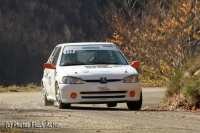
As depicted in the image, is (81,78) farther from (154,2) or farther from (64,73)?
(154,2)

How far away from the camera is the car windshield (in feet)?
59.9

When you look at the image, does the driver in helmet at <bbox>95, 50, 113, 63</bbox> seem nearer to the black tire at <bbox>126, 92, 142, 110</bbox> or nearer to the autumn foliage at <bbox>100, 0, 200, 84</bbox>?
the black tire at <bbox>126, 92, 142, 110</bbox>

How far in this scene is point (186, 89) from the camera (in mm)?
18172

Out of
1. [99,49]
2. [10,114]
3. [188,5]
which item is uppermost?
[188,5]

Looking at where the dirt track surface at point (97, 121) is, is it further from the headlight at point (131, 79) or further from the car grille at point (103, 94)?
the headlight at point (131, 79)

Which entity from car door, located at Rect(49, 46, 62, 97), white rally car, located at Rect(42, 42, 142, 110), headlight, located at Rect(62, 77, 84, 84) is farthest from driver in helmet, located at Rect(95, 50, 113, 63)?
headlight, located at Rect(62, 77, 84, 84)

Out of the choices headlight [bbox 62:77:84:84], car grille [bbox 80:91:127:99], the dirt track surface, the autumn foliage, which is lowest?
the dirt track surface

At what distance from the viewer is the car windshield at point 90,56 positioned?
18.3 metres

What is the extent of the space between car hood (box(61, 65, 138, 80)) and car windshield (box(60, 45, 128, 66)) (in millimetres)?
452

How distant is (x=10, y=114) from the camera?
15.6 meters

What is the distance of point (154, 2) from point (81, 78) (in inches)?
652

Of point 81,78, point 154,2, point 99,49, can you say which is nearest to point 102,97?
point 81,78

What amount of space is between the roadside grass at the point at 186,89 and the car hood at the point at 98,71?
Result: 1.54 meters

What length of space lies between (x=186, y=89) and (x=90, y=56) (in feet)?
7.81
